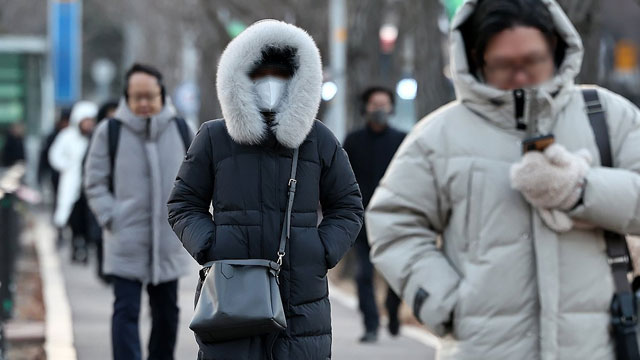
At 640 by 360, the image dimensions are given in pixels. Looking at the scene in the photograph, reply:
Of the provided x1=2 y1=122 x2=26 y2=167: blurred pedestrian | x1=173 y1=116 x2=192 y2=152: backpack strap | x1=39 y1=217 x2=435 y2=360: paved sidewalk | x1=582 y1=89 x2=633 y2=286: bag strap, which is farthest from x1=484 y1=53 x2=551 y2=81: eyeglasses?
x1=2 y1=122 x2=26 y2=167: blurred pedestrian

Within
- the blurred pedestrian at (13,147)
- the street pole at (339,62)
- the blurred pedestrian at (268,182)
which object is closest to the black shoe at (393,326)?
the blurred pedestrian at (268,182)

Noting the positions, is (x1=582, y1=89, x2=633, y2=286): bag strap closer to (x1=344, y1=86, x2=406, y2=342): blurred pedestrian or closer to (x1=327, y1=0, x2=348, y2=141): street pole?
(x1=344, y1=86, x2=406, y2=342): blurred pedestrian

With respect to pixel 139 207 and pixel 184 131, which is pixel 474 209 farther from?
pixel 184 131

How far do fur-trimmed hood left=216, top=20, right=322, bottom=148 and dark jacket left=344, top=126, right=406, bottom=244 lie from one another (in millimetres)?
5460

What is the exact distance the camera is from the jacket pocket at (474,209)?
4035mm

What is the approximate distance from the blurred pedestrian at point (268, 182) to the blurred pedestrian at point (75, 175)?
37.6 ft

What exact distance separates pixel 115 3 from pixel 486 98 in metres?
58.9

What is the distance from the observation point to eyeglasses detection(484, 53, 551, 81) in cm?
405

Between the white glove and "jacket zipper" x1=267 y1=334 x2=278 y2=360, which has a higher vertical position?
the white glove

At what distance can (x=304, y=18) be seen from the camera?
26562 mm

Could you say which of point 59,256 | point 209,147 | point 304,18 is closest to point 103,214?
point 209,147

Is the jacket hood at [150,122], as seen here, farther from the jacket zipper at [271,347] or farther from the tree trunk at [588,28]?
the tree trunk at [588,28]

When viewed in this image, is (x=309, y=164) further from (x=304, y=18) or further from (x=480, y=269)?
(x=304, y=18)

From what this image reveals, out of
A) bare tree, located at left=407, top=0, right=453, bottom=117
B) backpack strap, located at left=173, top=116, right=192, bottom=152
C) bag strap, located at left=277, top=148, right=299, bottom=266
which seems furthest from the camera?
bare tree, located at left=407, top=0, right=453, bottom=117
